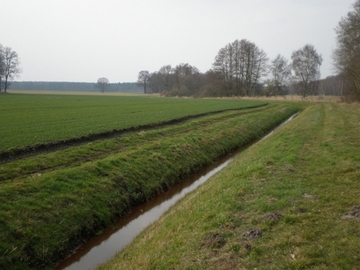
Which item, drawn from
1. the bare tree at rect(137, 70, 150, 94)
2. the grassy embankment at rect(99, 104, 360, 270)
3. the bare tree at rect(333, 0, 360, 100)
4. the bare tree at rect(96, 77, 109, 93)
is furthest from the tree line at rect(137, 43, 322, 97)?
the bare tree at rect(96, 77, 109, 93)

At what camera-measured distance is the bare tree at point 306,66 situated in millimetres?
83688

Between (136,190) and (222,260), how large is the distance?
27.3 ft

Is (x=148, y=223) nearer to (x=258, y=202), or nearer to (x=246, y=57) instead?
(x=258, y=202)

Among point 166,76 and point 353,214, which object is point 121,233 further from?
point 166,76

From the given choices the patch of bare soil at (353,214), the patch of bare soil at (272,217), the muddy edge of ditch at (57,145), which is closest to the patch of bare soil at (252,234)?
the patch of bare soil at (272,217)

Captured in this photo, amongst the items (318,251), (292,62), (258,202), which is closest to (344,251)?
(318,251)

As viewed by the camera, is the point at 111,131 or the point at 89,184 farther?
the point at 111,131

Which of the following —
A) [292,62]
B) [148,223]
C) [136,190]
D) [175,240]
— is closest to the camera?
[175,240]

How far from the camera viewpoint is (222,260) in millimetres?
6309

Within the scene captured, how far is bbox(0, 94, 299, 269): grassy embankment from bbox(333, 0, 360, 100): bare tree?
111 feet

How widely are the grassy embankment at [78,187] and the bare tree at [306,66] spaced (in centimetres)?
7224

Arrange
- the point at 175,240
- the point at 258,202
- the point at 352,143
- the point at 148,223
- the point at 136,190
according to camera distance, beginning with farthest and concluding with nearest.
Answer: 1. the point at 352,143
2. the point at 136,190
3. the point at 148,223
4. the point at 258,202
5. the point at 175,240

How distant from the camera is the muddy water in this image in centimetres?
927

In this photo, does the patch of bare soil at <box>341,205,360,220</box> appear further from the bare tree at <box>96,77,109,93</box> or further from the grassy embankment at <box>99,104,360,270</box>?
the bare tree at <box>96,77,109,93</box>
